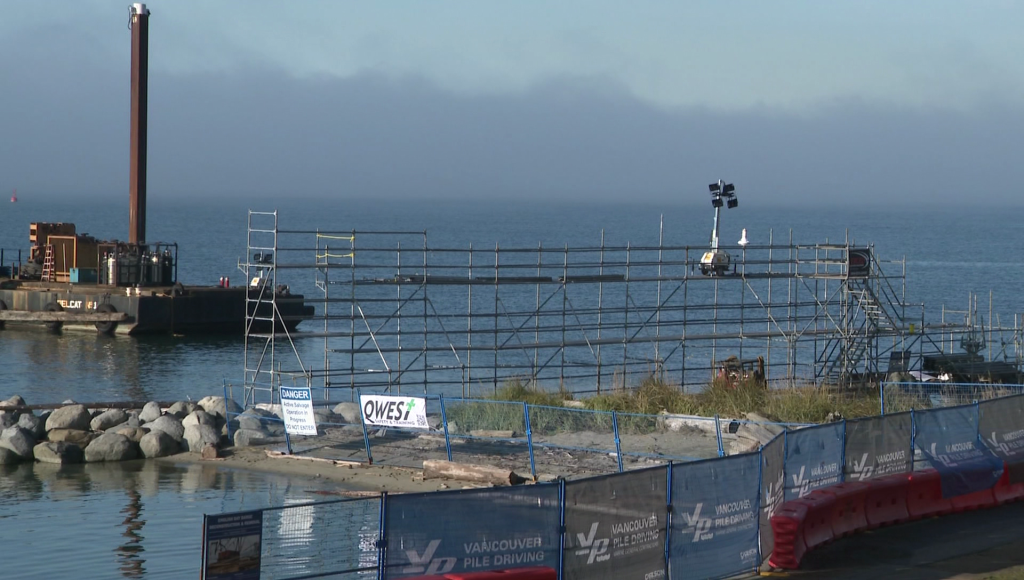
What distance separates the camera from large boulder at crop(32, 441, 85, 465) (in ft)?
73.4

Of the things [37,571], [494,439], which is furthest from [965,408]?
[37,571]

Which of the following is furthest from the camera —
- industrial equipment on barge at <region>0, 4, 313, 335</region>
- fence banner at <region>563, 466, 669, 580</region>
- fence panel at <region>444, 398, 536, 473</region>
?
industrial equipment on barge at <region>0, 4, 313, 335</region>

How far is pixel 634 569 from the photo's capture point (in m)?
11.9

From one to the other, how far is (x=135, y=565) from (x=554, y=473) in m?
6.52

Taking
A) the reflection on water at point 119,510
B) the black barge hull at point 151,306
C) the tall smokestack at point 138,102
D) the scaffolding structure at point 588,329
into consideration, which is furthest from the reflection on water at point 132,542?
the tall smokestack at point 138,102

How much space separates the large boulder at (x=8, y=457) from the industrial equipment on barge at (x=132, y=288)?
3012 centimetres

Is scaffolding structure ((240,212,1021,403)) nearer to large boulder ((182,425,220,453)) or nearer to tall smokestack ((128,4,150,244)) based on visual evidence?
large boulder ((182,425,220,453))

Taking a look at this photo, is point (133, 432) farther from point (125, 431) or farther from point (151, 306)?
point (151, 306)

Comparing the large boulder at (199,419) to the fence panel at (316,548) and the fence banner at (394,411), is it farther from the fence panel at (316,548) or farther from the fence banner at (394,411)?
the fence panel at (316,548)

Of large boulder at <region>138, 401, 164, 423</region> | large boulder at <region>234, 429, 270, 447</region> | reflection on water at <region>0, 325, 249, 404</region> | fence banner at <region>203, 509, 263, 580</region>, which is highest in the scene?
fence banner at <region>203, 509, 263, 580</region>

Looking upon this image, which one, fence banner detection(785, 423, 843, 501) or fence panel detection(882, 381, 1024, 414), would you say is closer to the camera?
fence banner detection(785, 423, 843, 501)

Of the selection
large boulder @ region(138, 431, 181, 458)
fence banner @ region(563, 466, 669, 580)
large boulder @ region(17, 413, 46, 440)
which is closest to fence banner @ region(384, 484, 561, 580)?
fence banner @ region(563, 466, 669, 580)

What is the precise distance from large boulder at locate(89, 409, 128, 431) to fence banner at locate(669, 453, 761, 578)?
1495 centimetres

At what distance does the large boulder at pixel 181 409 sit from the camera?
2466 cm
